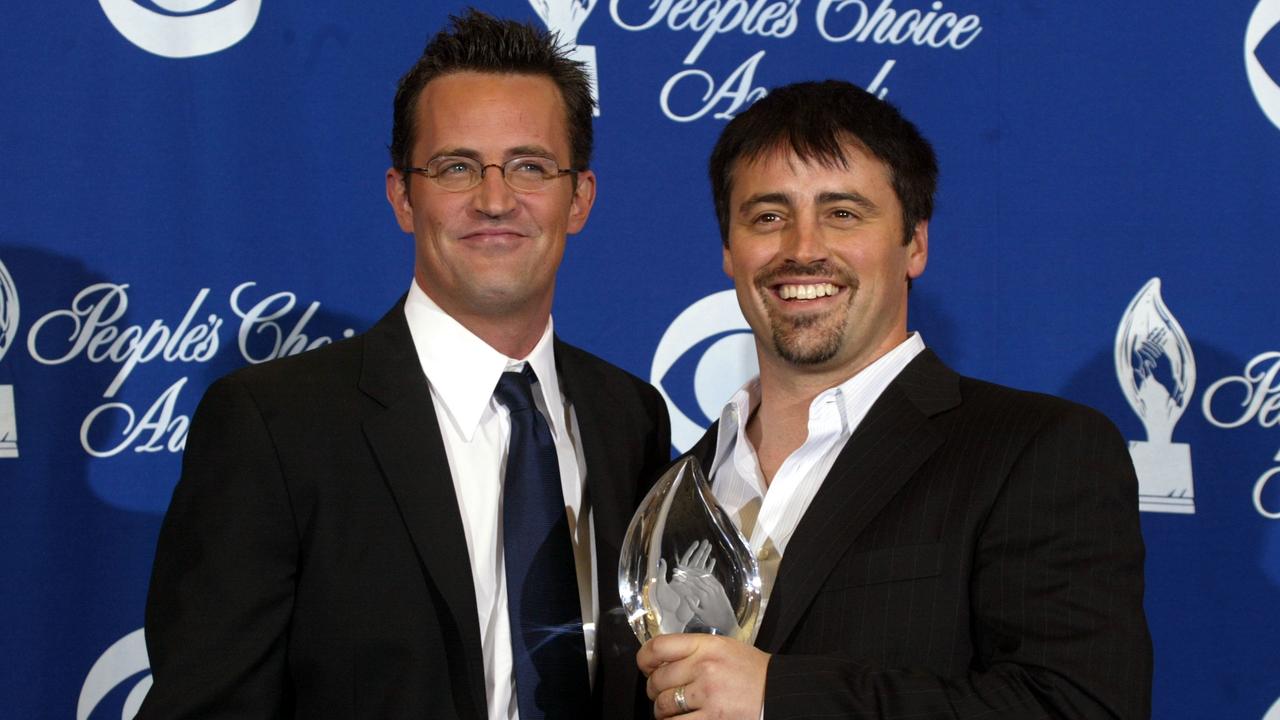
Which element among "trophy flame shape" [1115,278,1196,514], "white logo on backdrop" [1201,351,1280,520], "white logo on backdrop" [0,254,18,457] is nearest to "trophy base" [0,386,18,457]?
"white logo on backdrop" [0,254,18,457]

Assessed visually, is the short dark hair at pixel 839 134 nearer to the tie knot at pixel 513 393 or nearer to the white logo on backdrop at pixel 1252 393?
the tie knot at pixel 513 393

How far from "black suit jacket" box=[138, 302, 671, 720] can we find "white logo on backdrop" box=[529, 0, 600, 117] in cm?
123

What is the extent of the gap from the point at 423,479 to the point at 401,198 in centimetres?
53

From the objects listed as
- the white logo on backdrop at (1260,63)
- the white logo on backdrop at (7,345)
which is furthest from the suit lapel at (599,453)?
the white logo on backdrop at (1260,63)

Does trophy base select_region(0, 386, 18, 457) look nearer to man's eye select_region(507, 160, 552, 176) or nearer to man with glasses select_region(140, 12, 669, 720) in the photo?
man with glasses select_region(140, 12, 669, 720)

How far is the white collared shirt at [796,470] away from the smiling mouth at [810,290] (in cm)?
14

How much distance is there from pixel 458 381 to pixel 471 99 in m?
→ 0.47

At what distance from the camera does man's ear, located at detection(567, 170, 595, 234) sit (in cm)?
225

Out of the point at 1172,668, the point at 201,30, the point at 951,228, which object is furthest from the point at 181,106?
the point at 1172,668

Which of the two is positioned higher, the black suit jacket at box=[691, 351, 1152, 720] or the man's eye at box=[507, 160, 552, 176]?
the man's eye at box=[507, 160, 552, 176]

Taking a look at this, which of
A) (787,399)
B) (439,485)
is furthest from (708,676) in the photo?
(787,399)

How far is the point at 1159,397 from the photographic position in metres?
2.95

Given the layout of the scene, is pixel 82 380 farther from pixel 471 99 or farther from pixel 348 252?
pixel 471 99

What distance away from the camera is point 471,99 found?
212 centimetres
